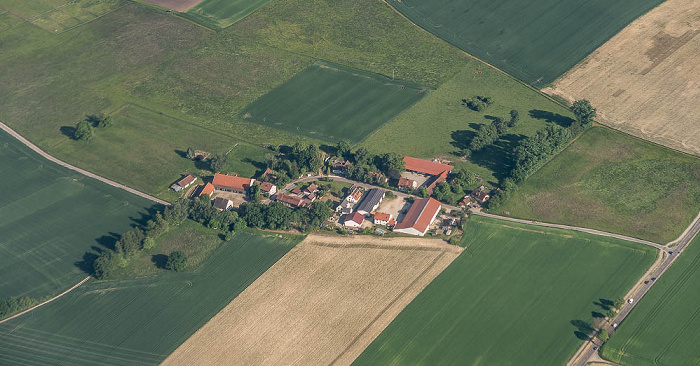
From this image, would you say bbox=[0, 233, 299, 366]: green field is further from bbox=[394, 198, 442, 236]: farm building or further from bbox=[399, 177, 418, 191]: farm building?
bbox=[399, 177, 418, 191]: farm building

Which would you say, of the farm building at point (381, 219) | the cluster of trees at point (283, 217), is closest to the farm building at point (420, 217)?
the farm building at point (381, 219)

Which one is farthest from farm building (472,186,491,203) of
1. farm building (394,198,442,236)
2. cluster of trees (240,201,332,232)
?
cluster of trees (240,201,332,232)

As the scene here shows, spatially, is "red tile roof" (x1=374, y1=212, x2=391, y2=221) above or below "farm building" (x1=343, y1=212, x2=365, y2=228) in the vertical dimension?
above

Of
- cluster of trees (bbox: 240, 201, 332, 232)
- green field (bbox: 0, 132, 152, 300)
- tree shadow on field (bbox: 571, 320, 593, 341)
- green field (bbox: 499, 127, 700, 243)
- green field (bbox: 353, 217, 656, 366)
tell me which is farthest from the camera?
cluster of trees (bbox: 240, 201, 332, 232)

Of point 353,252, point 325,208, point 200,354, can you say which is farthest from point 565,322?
point 200,354

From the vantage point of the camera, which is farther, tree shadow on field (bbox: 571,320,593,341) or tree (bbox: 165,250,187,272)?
tree (bbox: 165,250,187,272)

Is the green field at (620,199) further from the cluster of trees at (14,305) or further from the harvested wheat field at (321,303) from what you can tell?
the cluster of trees at (14,305)
